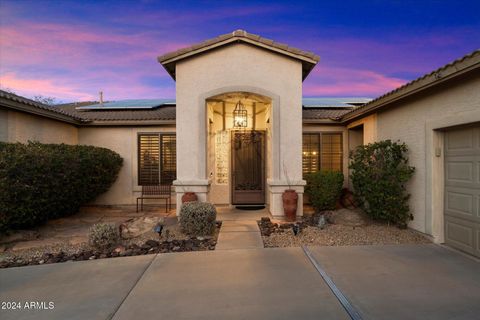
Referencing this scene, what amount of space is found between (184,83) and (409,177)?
627 cm

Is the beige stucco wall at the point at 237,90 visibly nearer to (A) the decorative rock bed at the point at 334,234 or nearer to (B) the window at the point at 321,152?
(A) the decorative rock bed at the point at 334,234

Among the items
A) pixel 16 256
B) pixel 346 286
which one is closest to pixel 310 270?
pixel 346 286

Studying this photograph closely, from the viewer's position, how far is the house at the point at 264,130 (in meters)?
5.13

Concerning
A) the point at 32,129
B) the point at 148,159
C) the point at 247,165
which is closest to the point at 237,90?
the point at 247,165

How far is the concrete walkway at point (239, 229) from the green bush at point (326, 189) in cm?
170

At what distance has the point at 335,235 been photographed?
6.14 metres

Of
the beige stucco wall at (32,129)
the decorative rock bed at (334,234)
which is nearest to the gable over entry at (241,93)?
the decorative rock bed at (334,234)

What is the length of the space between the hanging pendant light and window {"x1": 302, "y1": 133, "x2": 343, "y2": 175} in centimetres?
245

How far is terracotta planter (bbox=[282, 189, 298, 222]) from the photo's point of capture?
7.18 meters

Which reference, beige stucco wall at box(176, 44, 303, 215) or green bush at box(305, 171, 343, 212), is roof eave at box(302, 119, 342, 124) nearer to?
green bush at box(305, 171, 343, 212)

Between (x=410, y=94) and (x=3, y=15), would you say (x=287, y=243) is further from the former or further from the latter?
(x=3, y=15)

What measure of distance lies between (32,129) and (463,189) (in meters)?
11.1

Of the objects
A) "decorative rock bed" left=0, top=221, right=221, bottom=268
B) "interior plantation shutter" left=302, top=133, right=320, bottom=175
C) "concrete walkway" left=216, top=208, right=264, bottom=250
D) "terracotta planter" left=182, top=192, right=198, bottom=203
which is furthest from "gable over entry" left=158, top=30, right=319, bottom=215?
"interior plantation shutter" left=302, top=133, right=320, bottom=175

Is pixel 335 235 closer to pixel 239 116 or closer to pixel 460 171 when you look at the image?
pixel 460 171
